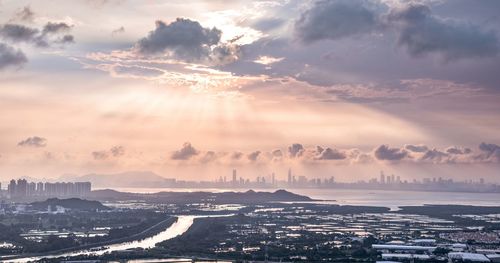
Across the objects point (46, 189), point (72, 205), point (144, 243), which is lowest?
point (144, 243)

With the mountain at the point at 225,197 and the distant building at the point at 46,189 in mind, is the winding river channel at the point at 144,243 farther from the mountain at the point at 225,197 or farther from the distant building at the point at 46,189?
the distant building at the point at 46,189

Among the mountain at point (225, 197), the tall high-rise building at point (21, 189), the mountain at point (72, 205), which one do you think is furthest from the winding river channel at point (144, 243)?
the tall high-rise building at point (21, 189)

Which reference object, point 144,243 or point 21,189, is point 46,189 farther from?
point 144,243

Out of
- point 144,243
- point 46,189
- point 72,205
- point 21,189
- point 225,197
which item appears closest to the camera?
point 144,243

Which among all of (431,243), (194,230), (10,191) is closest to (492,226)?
(431,243)

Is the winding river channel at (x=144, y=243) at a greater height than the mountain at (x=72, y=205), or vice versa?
Result: the mountain at (x=72, y=205)

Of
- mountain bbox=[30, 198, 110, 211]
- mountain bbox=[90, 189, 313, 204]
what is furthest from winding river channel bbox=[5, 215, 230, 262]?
mountain bbox=[90, 189, 313, 204]

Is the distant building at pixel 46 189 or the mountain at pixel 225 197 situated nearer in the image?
Result: the distant building at pixel 46 189

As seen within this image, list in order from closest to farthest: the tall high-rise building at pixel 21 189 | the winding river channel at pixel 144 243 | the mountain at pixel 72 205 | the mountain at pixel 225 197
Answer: the winding river channel at pixel 144 243, the mountain at pixel 72 205, the tall high-rise building at pixel 21 189, the mountain at pixel 225 197

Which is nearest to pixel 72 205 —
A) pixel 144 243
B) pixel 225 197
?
pixel 144 243

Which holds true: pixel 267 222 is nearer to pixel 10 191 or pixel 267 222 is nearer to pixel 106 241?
pixel 106 241

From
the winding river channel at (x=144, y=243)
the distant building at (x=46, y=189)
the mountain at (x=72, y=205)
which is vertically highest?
the distant building at (x=46, y=189)

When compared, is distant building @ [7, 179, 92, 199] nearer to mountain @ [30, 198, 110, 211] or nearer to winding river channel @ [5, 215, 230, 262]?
mountain @ [30, 198, 110, 211]
